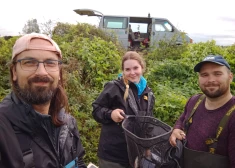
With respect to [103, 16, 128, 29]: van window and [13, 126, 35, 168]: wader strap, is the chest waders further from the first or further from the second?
[103, 16, 128, 29]: van window

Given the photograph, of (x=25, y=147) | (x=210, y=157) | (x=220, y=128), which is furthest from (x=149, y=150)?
(x=25, y=147)

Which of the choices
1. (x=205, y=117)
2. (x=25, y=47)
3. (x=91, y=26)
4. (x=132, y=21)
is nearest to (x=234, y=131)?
(x=205, y=117)

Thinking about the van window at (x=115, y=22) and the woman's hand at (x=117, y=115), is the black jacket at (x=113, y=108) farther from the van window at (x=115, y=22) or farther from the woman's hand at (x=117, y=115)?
the van window at (x=115, y=22)

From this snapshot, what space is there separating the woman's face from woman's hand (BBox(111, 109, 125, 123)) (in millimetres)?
415

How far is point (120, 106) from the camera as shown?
109 inches

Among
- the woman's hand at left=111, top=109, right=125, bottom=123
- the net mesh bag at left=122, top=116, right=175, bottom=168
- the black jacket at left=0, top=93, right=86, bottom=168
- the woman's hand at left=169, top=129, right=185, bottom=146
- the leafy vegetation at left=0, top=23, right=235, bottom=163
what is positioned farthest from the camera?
the leafy vegetation at left=0, top=23, right=235, bottom=163

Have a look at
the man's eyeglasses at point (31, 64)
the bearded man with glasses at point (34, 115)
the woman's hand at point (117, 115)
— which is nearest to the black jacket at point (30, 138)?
the bearded man with glasses at point (34, 115)

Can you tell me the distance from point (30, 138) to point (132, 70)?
1602mm

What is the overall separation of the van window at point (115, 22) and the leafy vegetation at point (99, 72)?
2104 millimetres

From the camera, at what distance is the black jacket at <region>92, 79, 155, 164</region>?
2736mm

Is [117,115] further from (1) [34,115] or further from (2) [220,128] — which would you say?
(1) [34,115]

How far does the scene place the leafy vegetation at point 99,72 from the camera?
17.3ft

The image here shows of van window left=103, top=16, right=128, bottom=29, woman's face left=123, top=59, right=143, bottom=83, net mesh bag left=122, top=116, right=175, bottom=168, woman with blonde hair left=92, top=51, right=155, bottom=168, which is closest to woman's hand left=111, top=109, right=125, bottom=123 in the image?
woman with blonde hair left=92, top=51, right=155, bottom=168

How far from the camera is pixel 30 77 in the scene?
1.56 meters
